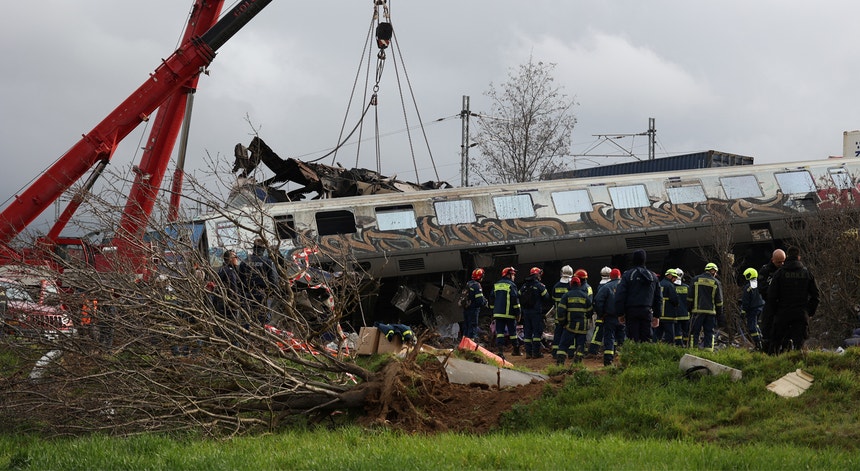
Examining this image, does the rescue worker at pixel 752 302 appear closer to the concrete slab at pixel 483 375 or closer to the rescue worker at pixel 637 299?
the rescue worker at pixel 637 299

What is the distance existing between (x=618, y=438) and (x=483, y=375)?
3005 mm

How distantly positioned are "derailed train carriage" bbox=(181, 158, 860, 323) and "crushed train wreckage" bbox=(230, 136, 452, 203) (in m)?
1.25

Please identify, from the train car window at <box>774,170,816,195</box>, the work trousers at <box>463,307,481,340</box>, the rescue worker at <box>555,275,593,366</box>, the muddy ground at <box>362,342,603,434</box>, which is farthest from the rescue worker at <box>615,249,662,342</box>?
the train car window at <box>774,170,816,195</box>

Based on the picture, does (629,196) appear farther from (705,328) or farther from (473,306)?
(705,328)

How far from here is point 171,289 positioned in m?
10.2

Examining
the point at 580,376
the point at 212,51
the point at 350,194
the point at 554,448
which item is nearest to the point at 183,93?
the point at 212,51

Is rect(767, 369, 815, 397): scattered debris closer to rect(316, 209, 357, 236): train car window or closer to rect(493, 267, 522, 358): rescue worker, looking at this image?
rect(493, 267, 522, 358): rescue worker

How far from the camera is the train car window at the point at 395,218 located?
20219mm

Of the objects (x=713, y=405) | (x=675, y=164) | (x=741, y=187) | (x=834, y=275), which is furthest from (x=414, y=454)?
(x=675, y=164)

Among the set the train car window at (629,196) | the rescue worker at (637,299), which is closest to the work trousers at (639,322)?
the rescue worker at (637,299)

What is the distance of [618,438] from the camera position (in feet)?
28.8

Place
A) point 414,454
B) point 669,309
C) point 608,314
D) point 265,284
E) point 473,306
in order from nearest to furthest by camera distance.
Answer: point 414,454 → point 265,284 → point 608,314 → point 669,309 → point 473,306

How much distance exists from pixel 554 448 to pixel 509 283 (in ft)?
28.6

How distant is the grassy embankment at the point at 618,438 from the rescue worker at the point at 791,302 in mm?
1569
